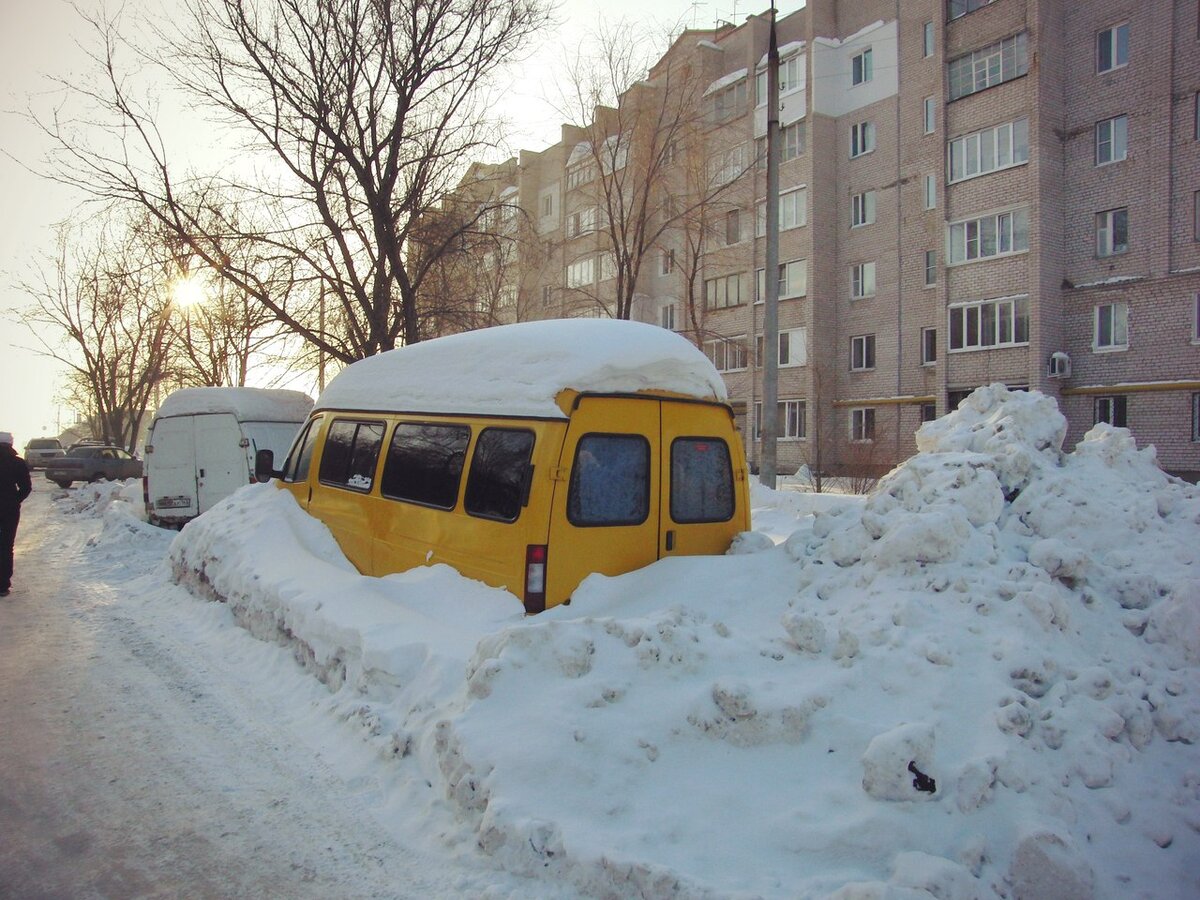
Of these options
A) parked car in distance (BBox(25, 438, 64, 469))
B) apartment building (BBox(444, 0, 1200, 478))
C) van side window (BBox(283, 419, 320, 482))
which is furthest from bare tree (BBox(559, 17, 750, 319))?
parked car in distance (BBox(25, 438, 64, 469))

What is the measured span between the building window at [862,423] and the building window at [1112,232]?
8786mm

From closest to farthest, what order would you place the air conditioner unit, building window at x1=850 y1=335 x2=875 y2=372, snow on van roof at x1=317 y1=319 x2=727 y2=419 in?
snow on van roof at x1=317 y1=319 x2=727 y2=419 < the air conditioner unit < building window at x1=850 y1=335 x2=875 y2=372

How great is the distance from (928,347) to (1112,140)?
7.90m

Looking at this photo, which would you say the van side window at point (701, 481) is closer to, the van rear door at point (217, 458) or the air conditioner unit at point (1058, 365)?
the van rear door at point (217, 458)

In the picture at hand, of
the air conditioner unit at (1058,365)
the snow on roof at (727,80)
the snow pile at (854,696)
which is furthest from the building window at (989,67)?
the snow pile at (854,696)

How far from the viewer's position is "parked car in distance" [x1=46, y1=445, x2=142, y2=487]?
1131 inches

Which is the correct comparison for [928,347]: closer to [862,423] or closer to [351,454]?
[862,423]

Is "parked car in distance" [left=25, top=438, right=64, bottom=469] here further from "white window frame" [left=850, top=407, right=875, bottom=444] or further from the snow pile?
the snow pile

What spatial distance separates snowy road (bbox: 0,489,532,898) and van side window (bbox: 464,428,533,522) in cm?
156

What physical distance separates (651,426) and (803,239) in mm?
28230

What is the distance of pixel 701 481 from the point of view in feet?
18.7

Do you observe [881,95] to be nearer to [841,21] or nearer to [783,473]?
[841,21]

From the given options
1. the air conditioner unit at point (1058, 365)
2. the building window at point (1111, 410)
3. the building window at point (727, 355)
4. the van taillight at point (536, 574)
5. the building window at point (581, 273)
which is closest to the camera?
the van taillight at point (536, 574)

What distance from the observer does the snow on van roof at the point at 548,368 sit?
507cm
